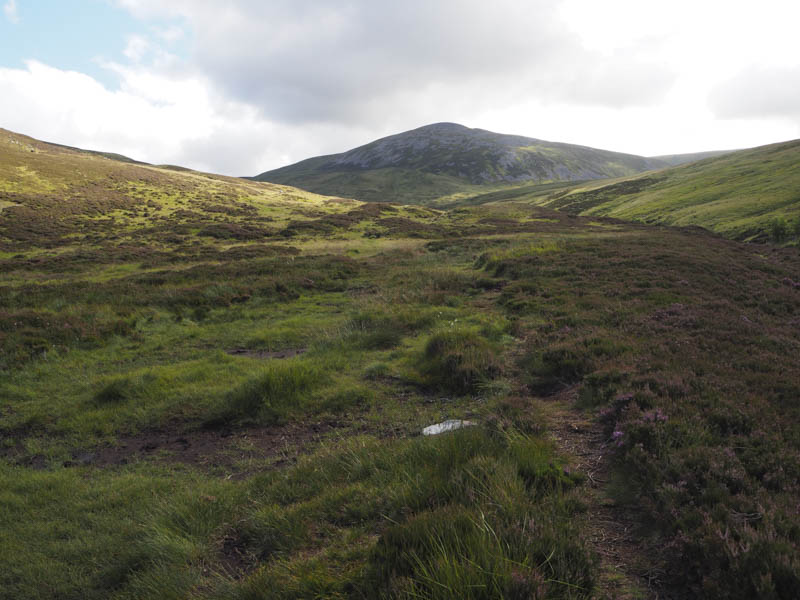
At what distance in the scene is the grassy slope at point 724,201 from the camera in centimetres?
4766

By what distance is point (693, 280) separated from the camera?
1608cm

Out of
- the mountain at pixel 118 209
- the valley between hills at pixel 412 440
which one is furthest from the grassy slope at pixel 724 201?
the mountain at pixel 118 209

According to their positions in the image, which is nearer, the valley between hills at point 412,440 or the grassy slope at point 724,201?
the valley between hills at point 412,440

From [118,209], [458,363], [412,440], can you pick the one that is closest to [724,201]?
[458,363]

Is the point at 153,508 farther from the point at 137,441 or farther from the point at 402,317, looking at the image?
the point at 402,317

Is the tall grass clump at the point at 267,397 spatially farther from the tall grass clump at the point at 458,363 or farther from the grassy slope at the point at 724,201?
the grassy slope at the point at 724,201

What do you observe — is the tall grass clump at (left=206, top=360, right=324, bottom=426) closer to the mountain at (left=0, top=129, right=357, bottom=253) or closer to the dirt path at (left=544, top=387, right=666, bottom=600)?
the dirt path at (left=544, top=387, right=666, bottom=600)

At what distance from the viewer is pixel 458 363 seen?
8.98m

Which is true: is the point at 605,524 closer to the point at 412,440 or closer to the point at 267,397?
the point at 412,440

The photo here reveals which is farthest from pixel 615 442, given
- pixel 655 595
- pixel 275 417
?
pixel 275 417

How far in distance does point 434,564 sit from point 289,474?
3271 mm

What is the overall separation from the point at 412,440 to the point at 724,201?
79191 millimetres

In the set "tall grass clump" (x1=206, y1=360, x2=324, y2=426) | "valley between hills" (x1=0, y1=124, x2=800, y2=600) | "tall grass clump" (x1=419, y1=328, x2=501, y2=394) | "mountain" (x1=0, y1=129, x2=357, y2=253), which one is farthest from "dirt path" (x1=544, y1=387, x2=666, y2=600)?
"mountain" (x1=0, y1=129, x2=357, y2=253)

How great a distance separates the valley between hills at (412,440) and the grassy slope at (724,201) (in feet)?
122
